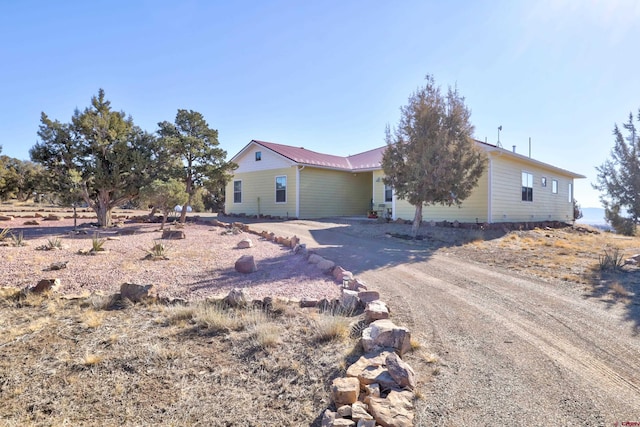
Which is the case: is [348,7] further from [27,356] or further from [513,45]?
[27,356]

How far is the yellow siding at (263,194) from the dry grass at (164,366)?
14.6 m

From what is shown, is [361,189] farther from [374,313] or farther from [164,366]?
[164,366]

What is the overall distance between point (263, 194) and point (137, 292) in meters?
15.9

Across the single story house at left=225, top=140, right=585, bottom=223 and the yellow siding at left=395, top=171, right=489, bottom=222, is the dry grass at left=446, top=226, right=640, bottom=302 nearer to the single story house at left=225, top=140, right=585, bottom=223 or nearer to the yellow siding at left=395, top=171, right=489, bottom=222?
the yellow siding at left=395, top=171, right=489, bottom=222

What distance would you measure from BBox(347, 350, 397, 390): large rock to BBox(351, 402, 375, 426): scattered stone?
0.27 metres

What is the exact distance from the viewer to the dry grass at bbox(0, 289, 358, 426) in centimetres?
233

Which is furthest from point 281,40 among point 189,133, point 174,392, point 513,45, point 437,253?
point 174,392

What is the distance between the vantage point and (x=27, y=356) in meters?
3.02

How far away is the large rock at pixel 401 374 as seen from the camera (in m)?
2.43

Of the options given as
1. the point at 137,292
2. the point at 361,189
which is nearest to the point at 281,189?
the point at 361,189

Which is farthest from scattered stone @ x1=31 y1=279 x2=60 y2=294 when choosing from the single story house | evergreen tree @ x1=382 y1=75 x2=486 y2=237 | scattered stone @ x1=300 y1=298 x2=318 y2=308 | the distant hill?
the distant hill

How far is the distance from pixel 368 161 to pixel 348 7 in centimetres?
1234

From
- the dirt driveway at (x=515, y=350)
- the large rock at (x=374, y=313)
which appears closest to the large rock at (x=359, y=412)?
the dirt driveway at (x=515, y=350)

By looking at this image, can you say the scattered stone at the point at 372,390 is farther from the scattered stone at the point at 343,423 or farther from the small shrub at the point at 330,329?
the small shrub at the point at 330,329
